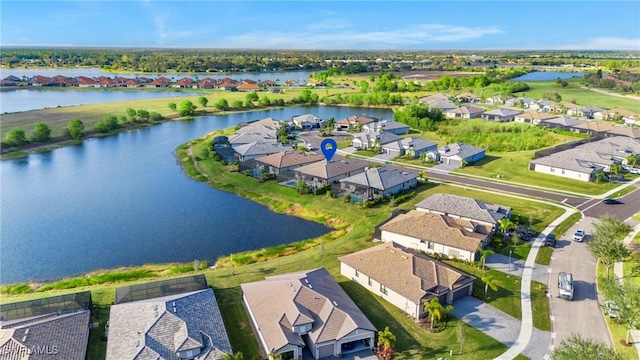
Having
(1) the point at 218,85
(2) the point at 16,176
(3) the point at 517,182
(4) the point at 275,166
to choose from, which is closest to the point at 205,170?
(4) the point at 275,166

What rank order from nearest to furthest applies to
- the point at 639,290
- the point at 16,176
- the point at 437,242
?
the point at 639,290 → the point at 437,242 → the point at 16,176

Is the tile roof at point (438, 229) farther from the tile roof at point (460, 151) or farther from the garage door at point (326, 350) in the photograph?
the tile roof at point (460, 151)

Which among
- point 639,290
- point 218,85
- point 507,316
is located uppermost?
point 218,85

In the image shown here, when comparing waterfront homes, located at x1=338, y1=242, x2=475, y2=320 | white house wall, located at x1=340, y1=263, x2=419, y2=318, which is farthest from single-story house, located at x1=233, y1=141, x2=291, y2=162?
waterfront homes, located at x1=338, y1=242, x2=475, y2=320

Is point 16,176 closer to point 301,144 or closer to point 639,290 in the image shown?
point 301,144

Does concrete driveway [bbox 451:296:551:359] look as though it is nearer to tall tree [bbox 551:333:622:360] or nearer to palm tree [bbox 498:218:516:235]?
tall tree [bbox 551:333:622:360]

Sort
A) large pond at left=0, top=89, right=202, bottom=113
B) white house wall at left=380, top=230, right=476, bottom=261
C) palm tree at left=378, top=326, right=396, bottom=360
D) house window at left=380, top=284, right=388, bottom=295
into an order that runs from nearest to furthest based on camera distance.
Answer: palm tree at left=378, top=326, right=396, bottom=360 → house window at left=380, top=284, right=388, bottom=295 → white house wall at left=380, top=230, right=476, bottom=261 → large pond at left=0, top=89, right=202, bottom=113
